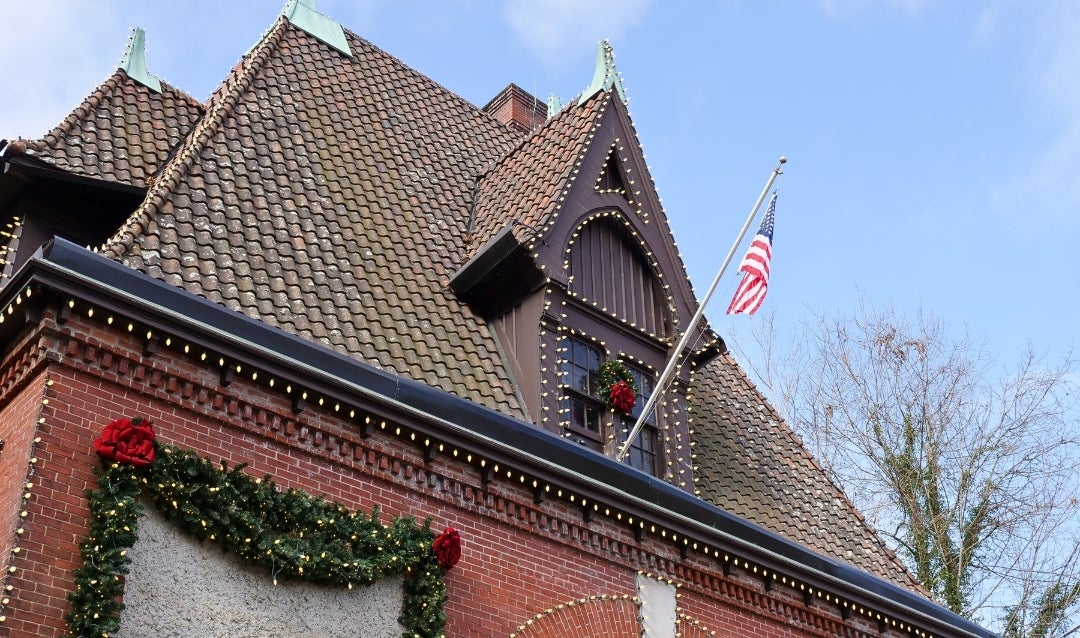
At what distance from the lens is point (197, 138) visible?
38.8 feet

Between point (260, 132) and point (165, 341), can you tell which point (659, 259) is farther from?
point (165, 341)

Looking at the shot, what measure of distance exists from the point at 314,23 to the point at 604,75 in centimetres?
411

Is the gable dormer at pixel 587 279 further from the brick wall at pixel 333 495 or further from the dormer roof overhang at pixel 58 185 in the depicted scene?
A: the dormer roof overhang at pixel 58 185

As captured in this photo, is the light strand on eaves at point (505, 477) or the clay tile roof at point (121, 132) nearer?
→ the light strand on eaves at point (505, 477)

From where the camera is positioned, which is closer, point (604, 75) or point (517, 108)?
point (604, 75)

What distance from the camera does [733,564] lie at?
12289 millimetres

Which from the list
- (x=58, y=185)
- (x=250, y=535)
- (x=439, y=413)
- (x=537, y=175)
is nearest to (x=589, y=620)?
(x=439, y=413)

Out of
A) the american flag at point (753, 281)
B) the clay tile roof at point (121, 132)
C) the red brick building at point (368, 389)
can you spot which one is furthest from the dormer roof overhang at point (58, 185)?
the american flag at point (753, 281)

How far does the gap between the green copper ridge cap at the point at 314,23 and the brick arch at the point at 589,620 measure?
842cm

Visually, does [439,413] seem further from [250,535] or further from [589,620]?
[589,620]

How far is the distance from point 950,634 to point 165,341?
1001cm

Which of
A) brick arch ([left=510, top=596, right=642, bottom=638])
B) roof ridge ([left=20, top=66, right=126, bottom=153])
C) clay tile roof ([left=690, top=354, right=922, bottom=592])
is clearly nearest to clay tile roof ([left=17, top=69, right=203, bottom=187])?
roof ridge ([left=20, top=66, right=126, bottom=153])

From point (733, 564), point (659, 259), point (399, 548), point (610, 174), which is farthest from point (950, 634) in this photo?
point (399, 548)

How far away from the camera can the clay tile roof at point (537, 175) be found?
1307 centimetres
